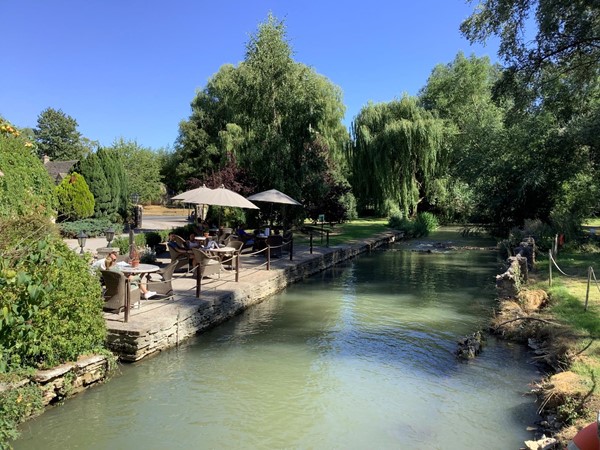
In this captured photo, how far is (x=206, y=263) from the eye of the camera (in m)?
10.8

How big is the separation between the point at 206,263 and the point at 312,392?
532 centimetres

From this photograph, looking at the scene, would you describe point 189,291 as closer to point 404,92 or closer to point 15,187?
point 15,187

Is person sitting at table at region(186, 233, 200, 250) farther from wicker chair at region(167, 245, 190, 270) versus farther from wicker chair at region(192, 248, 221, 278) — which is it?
wicker chair at region(192, 248, 221, 278)

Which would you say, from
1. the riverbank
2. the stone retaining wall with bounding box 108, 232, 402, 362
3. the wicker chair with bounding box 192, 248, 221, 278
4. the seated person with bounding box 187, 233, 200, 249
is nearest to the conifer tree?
the seated person with bounding box 187, 233, 200, 249

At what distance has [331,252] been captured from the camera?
59.2 feet

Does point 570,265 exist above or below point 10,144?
below

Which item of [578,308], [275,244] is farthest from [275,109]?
[578,308]

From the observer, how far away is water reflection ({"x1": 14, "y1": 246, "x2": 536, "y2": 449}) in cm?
510

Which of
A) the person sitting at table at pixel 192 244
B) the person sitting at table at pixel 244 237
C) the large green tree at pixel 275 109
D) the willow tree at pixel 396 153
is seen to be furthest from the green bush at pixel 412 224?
the person sitting at table at pixel 192 244

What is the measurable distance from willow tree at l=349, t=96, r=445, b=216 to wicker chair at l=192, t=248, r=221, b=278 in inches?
885

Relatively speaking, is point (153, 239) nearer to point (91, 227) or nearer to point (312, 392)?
point (91, 227)

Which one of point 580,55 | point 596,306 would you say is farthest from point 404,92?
point 596,306

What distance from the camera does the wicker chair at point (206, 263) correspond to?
34.6ft

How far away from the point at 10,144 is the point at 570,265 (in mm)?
14767
